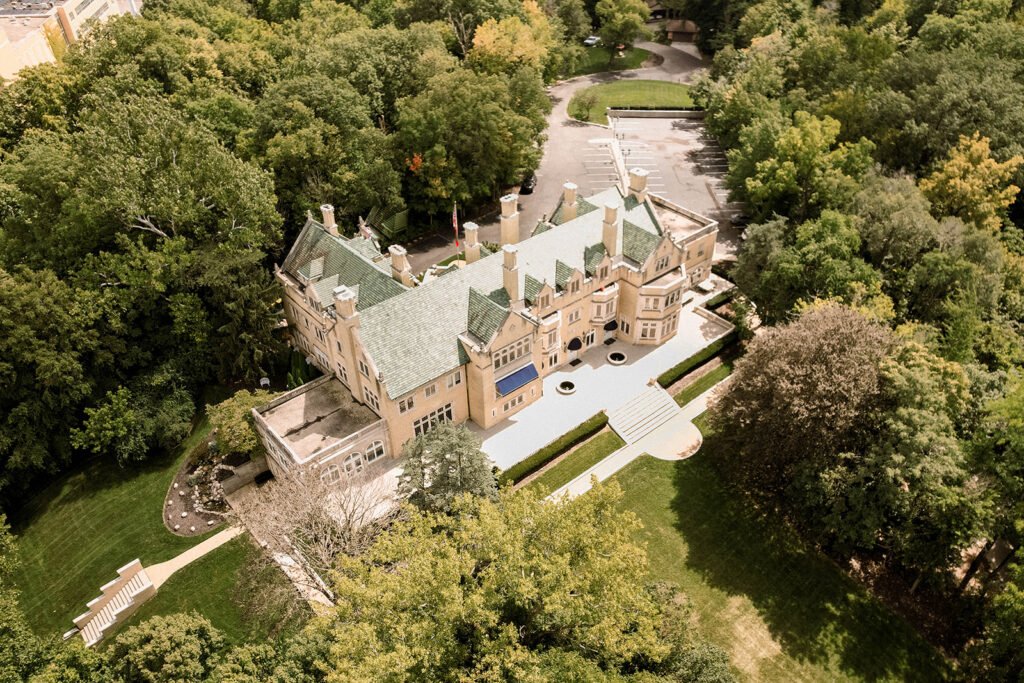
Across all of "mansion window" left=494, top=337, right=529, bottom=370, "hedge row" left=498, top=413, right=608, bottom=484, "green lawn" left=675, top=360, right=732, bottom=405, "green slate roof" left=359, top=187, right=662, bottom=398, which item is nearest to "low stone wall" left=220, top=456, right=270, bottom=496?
"green slate roof" left=359, top=187, right=662, bottom=398

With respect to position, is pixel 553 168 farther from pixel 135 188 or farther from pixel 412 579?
pixel 412 579

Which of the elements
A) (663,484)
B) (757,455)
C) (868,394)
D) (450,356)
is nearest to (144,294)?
(450,356)

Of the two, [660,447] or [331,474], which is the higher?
[331,474]

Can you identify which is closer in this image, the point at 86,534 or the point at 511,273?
the point at 86,534

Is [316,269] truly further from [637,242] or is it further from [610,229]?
[637,242]

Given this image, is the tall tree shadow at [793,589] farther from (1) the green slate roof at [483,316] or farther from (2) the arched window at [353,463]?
(2) the arched window at [353,463]

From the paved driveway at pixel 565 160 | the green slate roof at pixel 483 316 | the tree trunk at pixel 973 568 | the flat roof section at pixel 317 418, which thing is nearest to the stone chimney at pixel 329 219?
the flat roof section at pixel 317 418

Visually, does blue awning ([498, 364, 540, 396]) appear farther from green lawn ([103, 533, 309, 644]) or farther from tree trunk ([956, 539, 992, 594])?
tree trunk ([956, 539, 992, 594])

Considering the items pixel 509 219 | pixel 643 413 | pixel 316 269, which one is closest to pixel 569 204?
pixel 509 219
